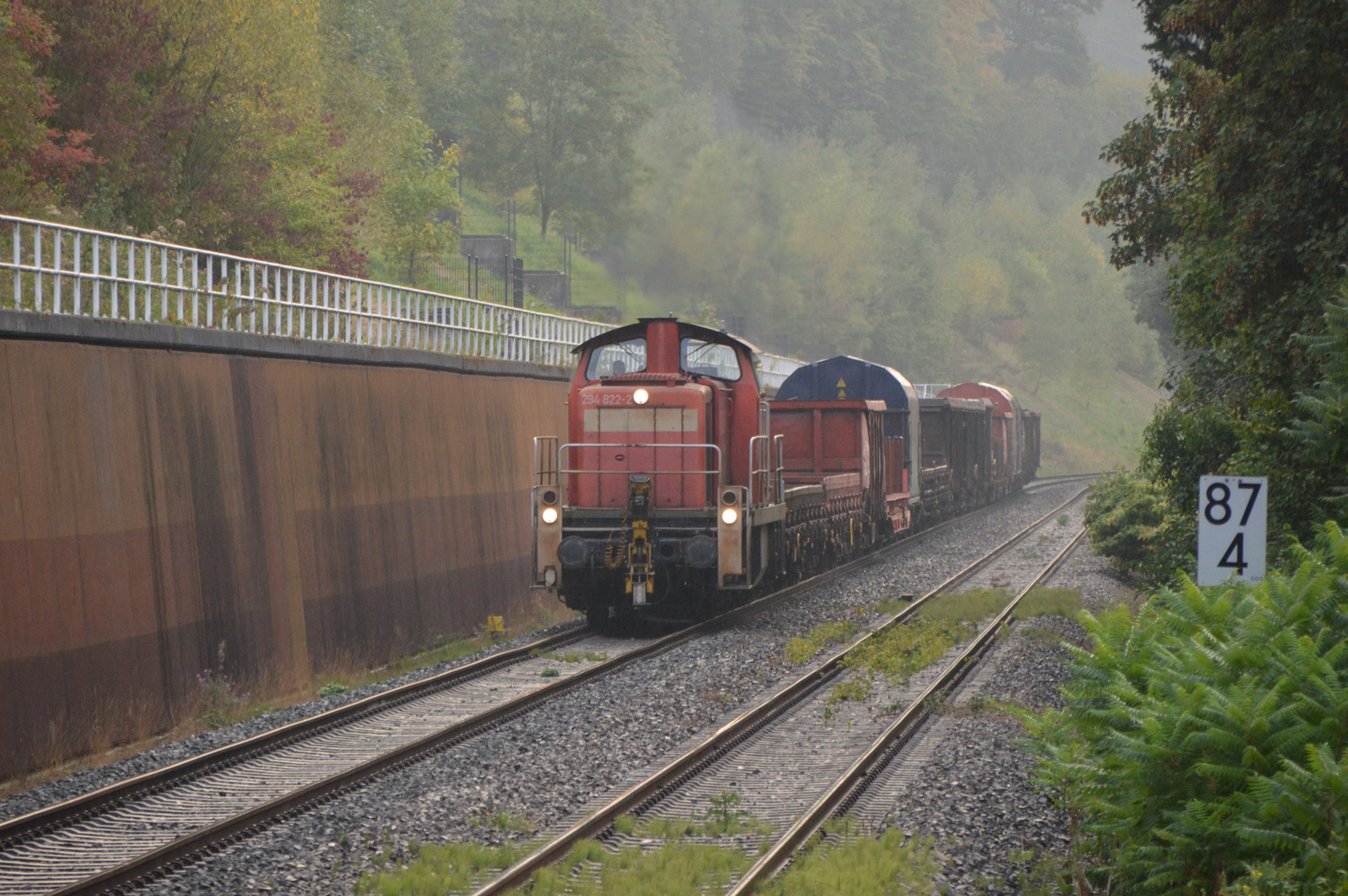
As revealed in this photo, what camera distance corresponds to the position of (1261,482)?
757 cm

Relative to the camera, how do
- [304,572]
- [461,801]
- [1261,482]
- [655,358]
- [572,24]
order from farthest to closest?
[572,24], [655,358], [304,572], [461,801], [1261,482]

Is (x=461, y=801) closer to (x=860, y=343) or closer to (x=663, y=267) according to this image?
(x=663, y=267)

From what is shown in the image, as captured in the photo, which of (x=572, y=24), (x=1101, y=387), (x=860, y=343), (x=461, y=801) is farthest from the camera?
(x=1101, y=387)

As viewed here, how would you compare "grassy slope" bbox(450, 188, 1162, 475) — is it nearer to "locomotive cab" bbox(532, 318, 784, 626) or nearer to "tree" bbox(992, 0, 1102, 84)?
"locomotive cab" bbox(532, 318, 784, 626)

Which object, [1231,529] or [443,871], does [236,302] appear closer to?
[443,871]

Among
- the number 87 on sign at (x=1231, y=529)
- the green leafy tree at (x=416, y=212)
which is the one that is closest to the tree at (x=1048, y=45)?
the green leafy tree at (x=416, y=212)

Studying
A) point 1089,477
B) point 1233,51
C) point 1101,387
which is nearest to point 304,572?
point 1233,51

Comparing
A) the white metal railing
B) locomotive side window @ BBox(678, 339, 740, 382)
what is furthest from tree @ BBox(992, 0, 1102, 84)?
locomotive side window @ BBox(678, 339, 740, 382)

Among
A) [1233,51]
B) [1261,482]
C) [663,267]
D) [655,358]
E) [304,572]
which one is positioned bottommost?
[304,572]

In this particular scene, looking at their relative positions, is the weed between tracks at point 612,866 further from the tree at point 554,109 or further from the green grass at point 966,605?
the tree at point 554,109

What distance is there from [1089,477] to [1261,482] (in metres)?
51.2

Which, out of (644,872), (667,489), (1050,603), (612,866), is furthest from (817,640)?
(644,872)

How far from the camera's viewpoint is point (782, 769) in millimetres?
9430

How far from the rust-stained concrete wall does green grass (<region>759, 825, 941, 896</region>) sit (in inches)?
257
